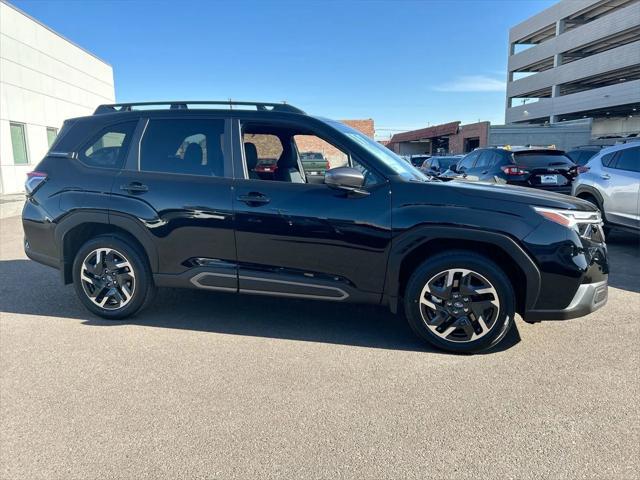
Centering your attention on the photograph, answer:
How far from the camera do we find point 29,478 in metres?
2.38

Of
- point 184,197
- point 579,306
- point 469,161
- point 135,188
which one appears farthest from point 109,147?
point 469,161

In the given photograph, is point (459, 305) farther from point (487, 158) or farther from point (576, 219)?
point (487, 158)

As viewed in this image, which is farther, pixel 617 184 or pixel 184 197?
pixel 617 184

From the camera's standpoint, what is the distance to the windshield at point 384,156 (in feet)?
13.1

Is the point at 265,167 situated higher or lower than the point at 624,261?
higher

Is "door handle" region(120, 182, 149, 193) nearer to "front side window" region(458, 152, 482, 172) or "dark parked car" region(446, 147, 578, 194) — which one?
"dark parked car" region(446, 147, 578, 194)

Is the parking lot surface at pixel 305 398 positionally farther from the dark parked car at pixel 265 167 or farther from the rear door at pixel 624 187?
the rear door at pixel 624 187

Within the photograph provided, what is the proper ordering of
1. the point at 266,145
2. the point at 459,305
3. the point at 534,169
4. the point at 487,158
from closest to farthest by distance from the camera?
the point at 459,305 < the point at 266,145 < the point at 534,169 < the point at 487,158

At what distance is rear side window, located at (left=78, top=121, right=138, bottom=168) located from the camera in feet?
14.8

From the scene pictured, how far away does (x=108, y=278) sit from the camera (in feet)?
14.6

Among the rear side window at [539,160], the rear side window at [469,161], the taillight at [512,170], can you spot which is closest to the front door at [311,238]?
the taillight at [512,170]

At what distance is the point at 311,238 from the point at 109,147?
7.40 feet

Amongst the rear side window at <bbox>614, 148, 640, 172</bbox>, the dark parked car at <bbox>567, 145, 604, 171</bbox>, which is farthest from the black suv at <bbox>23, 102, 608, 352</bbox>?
the dark parked car at <bbox>567, 145, 604, 171</bbox>

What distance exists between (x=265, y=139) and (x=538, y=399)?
3290mm
